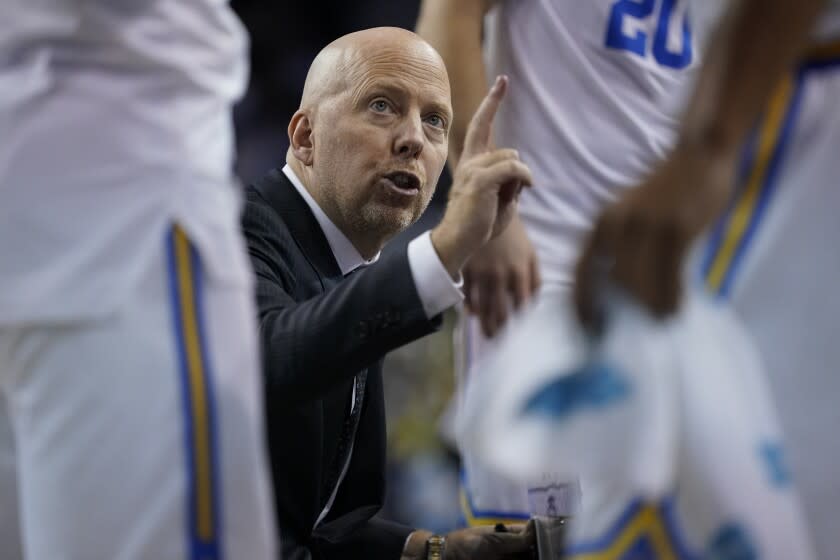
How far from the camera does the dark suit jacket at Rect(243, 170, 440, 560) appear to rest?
6.86 ft

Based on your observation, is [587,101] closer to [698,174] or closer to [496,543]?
[496,543]

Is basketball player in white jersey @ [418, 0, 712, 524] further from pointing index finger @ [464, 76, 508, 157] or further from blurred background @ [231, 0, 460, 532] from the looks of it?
blurred background @ [231, 0, 460, 532]

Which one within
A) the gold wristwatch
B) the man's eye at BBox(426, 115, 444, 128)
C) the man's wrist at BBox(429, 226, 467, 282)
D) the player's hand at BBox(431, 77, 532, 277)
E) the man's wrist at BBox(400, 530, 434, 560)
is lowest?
the man's wrist at BBox(400, 530, 434, 560)

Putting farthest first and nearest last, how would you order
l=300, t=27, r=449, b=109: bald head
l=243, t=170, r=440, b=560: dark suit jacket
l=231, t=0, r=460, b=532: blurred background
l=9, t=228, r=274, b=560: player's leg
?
l=231, t=0, r=460, b=532: blurred background < l=300, t=27, r=449, b=109: bald head < l=243, t=170, r=440, b=560: dark suit jacket < l=9, t=228, r=274, b=560: player's leg

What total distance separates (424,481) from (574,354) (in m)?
5.05

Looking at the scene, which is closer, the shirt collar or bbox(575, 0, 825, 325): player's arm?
bbox(575, 0, 825, 325): player's arm

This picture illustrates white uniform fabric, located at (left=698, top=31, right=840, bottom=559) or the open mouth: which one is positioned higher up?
white uniform fabric, located at (left=698, top=31, right=840, bottom=559)

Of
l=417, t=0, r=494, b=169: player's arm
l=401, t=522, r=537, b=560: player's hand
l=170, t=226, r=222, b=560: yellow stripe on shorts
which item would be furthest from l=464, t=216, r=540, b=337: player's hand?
l=401, t=522, r=537, b=560: player's hand

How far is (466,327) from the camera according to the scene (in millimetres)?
2631

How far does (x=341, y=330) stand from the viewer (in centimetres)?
211

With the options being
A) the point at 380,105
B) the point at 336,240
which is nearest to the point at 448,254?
the point at 336,240

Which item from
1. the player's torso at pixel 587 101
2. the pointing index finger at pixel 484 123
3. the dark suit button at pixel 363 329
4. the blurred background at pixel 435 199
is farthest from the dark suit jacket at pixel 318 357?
the blurred background at pixel 435 199

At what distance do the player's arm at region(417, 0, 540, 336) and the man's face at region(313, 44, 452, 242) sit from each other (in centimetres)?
40

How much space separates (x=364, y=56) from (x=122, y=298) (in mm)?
1517
